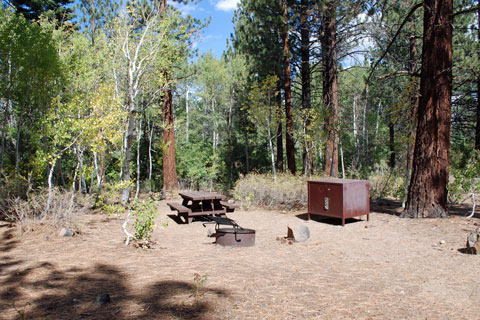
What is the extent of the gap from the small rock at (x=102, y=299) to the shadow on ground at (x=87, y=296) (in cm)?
4

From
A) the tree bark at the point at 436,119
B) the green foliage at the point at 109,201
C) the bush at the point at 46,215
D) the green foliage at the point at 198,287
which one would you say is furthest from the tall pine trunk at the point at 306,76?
the green foliage at the point at 198,287

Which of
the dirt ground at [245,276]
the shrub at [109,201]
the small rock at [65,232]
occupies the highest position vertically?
the shrub at [109,201]

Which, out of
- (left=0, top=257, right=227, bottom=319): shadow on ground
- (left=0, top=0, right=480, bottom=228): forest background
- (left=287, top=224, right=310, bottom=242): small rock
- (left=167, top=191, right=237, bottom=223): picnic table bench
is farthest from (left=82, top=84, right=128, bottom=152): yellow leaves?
(left=287, top=224, right=310, bottom=242): small rock

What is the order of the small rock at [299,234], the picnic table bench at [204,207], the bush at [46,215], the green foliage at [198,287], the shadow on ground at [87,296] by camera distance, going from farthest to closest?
the picnic table bench at [204,207]
the small rock at [299,234]
the bush at [46,215]
the green foliage at [198,287]
the shadow on ground at [87,296]

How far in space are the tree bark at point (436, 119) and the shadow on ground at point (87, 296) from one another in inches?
268

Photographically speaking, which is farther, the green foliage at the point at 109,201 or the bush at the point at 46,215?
the green foliage at the point at 109,201

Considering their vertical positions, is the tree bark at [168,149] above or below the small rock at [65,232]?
above

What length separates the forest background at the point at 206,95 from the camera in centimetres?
855

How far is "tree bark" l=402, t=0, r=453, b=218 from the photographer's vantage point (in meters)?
8.52

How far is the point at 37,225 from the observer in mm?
6719

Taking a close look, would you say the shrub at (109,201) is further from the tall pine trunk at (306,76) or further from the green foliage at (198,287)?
the tall pine trunk at (306,76)

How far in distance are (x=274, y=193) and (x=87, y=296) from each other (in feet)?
28.6

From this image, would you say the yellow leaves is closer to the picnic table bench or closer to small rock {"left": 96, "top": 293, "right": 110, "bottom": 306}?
the picnic table bench

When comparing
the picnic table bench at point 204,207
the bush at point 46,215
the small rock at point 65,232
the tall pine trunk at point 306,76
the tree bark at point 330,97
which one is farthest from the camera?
the tall pine trunk at point 306,76
